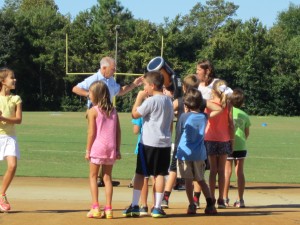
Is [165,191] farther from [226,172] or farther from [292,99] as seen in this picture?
[292,99]

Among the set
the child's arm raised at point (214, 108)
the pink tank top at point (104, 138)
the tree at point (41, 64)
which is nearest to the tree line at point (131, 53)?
the tree at point (41, 64)

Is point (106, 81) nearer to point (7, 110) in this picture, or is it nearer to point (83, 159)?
point (7, 110)

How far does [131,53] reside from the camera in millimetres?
64312

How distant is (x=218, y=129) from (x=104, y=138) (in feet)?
6.64

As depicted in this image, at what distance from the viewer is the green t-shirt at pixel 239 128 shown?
10.8 metres

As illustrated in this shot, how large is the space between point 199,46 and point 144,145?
62.2 meters

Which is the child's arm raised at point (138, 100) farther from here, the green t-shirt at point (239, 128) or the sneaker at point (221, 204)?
A: the green t-shirt at point (239, 128)

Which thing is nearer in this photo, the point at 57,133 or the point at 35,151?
the point at 35,151

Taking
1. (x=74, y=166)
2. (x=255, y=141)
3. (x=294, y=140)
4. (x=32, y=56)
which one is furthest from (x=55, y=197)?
(x=32, y=56)

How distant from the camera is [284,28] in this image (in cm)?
10344

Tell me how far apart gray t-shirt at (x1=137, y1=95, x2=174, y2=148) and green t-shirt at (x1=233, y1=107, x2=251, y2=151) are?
2.48 meters

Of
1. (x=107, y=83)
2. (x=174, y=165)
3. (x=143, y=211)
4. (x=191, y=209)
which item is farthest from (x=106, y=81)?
(x=191, y=209)

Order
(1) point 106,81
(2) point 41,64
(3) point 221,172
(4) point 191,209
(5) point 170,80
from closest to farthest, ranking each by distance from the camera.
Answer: (4) point 191,209 < (5) point 170,80 < (3) point 221,172 < (1) point 106,81 < (2) point 41,64

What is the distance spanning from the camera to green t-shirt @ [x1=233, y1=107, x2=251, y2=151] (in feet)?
35.5
